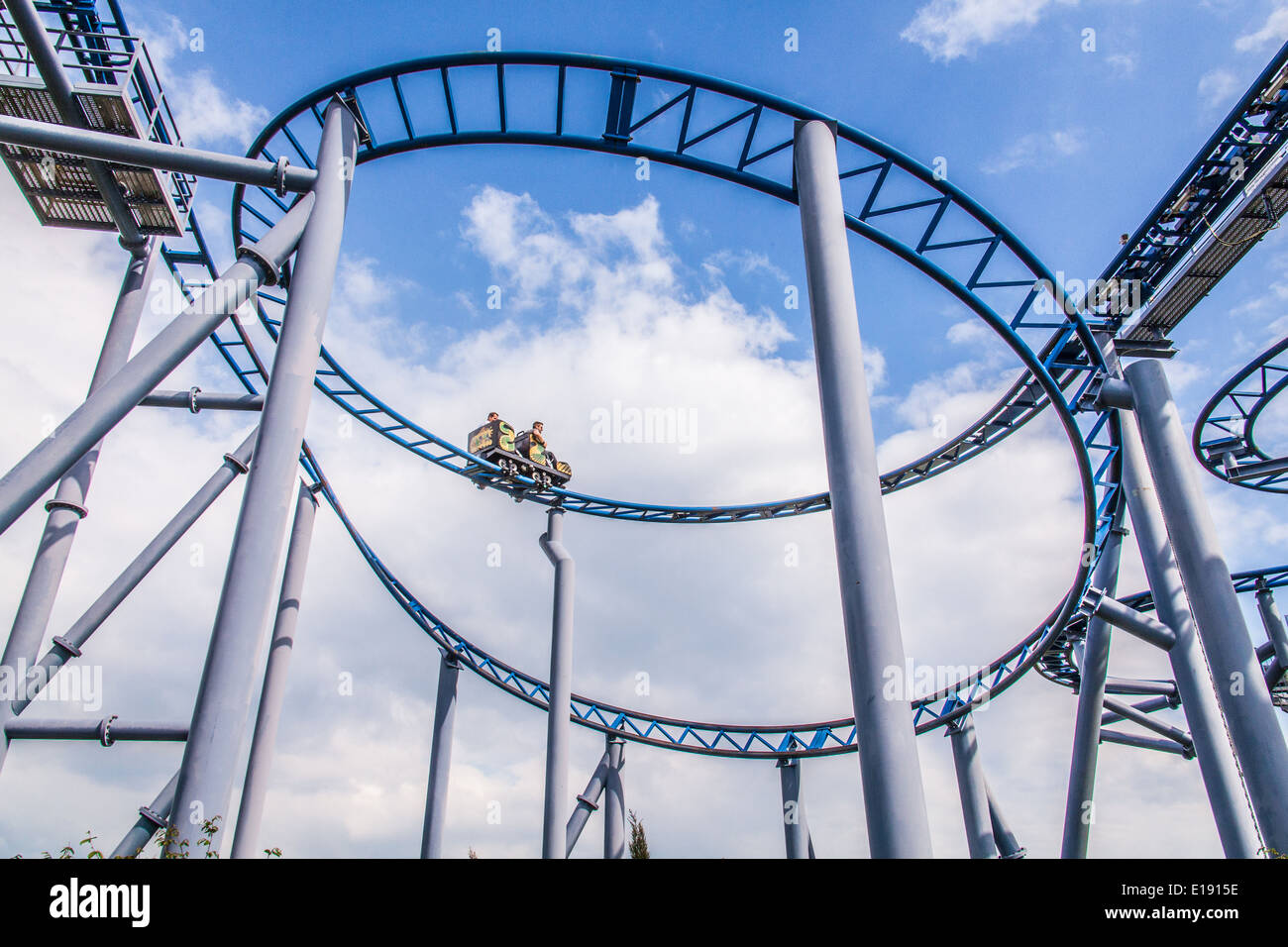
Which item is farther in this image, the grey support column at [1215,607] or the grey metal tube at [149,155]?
the grey support column at [1215,607]

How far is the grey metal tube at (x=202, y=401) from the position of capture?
32.6ft

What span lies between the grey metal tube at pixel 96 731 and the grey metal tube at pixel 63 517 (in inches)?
7.5

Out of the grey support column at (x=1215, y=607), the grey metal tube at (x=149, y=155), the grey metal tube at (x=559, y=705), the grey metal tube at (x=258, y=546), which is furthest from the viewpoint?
the grey metal tube at (x=559, y=705)

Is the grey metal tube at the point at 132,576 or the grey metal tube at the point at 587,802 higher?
the grey metal tube at the point at 132,576

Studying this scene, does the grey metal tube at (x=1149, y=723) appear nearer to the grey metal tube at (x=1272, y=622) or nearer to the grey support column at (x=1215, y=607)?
the grey metal tube at (x=1272, y=622)

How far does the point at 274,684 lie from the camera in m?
12.0

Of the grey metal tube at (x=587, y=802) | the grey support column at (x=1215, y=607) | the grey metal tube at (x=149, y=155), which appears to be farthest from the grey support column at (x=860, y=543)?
the grey metal tube at (x=587, y=802)

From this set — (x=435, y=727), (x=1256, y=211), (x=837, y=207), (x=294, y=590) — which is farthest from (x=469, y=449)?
(x=1256, y=211)

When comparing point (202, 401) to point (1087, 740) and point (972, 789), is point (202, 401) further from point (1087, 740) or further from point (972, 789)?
point (972, 789)

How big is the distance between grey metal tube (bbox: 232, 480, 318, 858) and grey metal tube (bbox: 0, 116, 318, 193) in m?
7.59

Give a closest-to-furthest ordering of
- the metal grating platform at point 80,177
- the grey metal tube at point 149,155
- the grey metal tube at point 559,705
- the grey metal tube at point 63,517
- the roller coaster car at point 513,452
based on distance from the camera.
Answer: the grey metal tube at point 149,155 < the grey metal tube at point 63,517 < the metal grating platform at point 80,177 < the grey metal tube at point 559,705 < the roller coaster car at point 513,452

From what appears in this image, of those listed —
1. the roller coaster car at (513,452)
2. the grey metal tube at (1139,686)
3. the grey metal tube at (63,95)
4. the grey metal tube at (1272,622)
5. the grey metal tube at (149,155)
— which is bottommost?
the grey metal tube at (1139,686)
